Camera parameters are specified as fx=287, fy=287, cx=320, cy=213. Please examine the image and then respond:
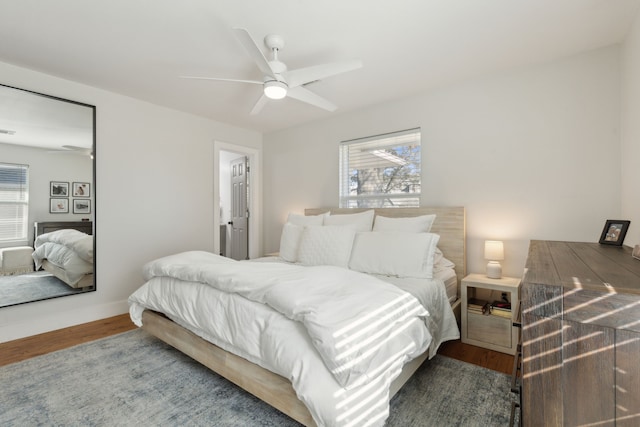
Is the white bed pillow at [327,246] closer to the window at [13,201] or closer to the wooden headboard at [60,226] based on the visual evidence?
the wooden headboard at [60,226]

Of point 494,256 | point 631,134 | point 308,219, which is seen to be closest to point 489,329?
point 494,256

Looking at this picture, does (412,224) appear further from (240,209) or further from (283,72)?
(240,209)

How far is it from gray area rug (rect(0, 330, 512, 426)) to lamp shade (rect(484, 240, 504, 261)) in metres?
0.97

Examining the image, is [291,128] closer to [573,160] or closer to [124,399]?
[573,160]

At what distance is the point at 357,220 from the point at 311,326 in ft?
6.72

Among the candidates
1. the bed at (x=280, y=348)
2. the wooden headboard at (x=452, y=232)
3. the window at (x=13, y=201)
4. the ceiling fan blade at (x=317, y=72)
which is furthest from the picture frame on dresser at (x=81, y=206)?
the wooden headboard at (x=452, y=232)

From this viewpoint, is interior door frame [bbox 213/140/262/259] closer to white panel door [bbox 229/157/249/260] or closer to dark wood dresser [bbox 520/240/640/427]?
white panel door [bbox 229/157/249/260]

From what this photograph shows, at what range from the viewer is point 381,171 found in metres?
3.59

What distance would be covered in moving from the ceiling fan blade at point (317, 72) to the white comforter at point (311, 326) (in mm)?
1410

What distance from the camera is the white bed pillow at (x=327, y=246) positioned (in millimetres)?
2801

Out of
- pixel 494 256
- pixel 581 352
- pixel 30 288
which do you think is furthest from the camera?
pixel 30 288

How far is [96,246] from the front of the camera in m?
3.13

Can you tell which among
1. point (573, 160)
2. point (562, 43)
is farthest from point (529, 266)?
point (562, 43)

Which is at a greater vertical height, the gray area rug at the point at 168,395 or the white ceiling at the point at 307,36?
the white ceiling at the point at 307,36
